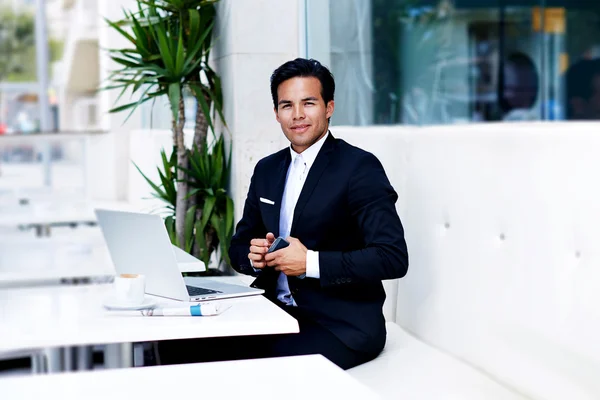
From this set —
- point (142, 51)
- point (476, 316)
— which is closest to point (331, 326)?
point (476, 316)

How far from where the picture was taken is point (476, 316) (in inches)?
99.0

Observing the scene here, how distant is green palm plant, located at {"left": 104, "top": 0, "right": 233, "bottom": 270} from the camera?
4301mm

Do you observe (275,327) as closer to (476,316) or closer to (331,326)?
(331,326)

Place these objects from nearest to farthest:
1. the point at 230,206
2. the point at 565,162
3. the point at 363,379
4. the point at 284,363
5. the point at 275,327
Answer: the point at 284,363
the point at 275,327
the point at 565,162
the point at 363,379
the point at 230,206

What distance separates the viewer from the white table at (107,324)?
1820mm

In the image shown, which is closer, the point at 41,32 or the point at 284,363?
the point at 284,363

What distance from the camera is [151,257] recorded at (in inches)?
87.7

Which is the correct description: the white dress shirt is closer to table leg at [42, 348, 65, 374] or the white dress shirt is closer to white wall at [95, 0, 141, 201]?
table leg at [42, 348, 65, 374]

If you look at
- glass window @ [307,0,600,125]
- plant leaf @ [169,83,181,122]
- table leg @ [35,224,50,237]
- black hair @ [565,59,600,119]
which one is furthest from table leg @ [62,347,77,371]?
black hair @ [565,59,600,119]

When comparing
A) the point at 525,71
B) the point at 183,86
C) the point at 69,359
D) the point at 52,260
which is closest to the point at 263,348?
the point at 69,359

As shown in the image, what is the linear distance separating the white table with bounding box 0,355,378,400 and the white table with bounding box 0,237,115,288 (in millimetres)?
1817

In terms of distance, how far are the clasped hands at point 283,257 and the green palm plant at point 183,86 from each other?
182 centimetres

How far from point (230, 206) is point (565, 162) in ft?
7.73

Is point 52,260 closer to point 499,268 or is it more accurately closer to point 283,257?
point 283,257
